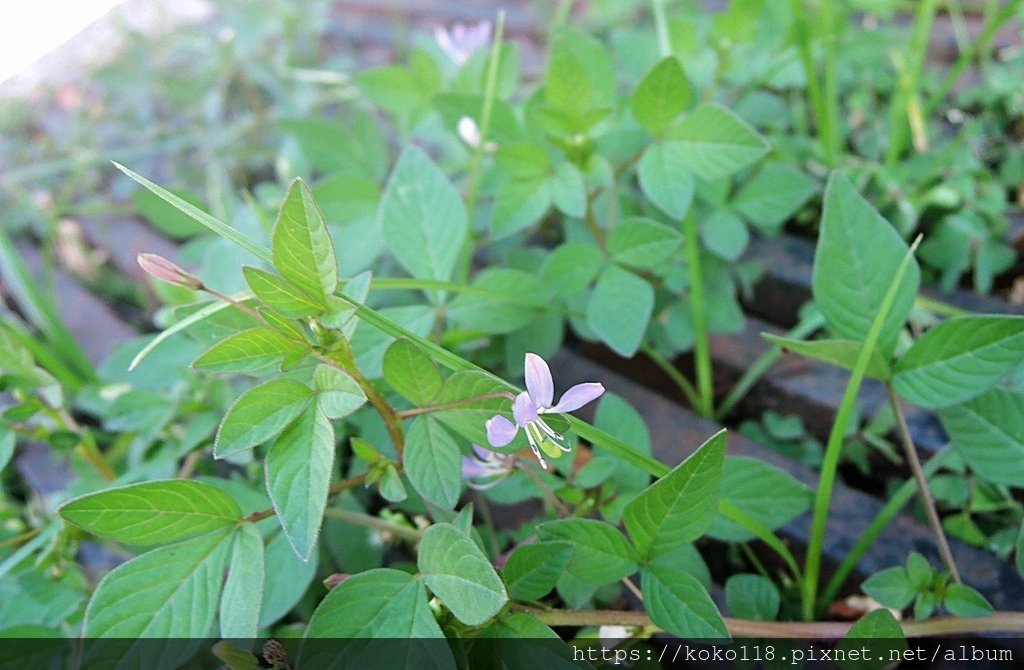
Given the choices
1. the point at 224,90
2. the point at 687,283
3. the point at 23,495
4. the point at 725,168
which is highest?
the point at 224,90

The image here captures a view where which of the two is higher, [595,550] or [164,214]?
[164,214]

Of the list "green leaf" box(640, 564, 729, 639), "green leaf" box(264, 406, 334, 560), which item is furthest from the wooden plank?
"green leaf" box(264, 406, 334, 560)

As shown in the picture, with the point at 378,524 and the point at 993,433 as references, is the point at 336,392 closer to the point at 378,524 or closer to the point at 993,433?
the point at 378,524

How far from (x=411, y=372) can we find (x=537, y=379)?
130 millimetres

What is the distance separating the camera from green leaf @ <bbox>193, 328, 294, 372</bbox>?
655 mm

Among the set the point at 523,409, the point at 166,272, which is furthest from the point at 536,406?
the point at 166,272

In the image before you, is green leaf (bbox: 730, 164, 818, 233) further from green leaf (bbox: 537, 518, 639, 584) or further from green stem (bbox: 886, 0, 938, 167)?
green leaf (bbox: 537, 518, 639, 584)

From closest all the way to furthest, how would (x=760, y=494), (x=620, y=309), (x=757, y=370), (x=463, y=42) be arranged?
(x=760, y=494) < (x=620, y=309) < (x=757, y=370) < (x=463, y=42)

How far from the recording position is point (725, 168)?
38.0 inches

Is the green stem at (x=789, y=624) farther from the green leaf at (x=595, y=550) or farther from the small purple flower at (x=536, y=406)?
the small purple flower at (x=536, y=406)

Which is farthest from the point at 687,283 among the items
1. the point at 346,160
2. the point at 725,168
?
the point at 346,160

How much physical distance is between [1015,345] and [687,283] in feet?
1.45

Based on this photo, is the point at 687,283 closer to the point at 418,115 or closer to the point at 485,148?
the point at 485,148

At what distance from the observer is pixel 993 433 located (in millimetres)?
793
